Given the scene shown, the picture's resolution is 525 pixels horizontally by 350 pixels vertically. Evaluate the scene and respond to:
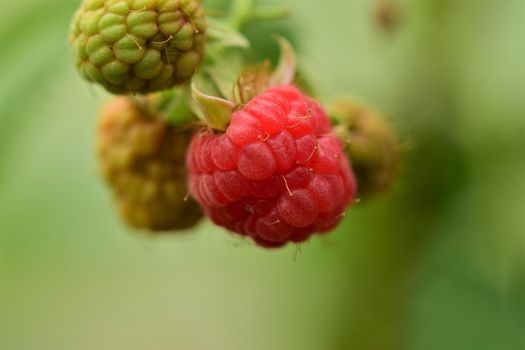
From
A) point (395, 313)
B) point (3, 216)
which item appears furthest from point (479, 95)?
point (3, 216)

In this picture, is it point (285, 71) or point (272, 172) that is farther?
point (285, 71)

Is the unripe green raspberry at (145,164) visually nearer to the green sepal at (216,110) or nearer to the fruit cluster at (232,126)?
the fruit cluster at (232,126)

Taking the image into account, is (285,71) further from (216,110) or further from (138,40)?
(138,40)

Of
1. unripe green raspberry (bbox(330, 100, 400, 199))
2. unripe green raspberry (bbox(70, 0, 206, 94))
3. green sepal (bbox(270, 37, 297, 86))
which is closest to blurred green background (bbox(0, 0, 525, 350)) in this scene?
unripe green raspberry (bbox(330, 100, 400, 199))

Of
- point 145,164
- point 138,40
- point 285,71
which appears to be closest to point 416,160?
point 285,71

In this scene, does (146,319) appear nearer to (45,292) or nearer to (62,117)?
(45,292)

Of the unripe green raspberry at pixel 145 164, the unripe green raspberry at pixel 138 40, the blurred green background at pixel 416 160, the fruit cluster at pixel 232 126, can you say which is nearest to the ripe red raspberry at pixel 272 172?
the fruit cluster at pixel 232 126

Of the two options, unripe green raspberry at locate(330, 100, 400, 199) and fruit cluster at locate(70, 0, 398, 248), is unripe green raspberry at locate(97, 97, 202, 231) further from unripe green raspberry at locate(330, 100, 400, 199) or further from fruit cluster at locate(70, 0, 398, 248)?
unripe green raspberry at locate(330, 100, 400, 199)
